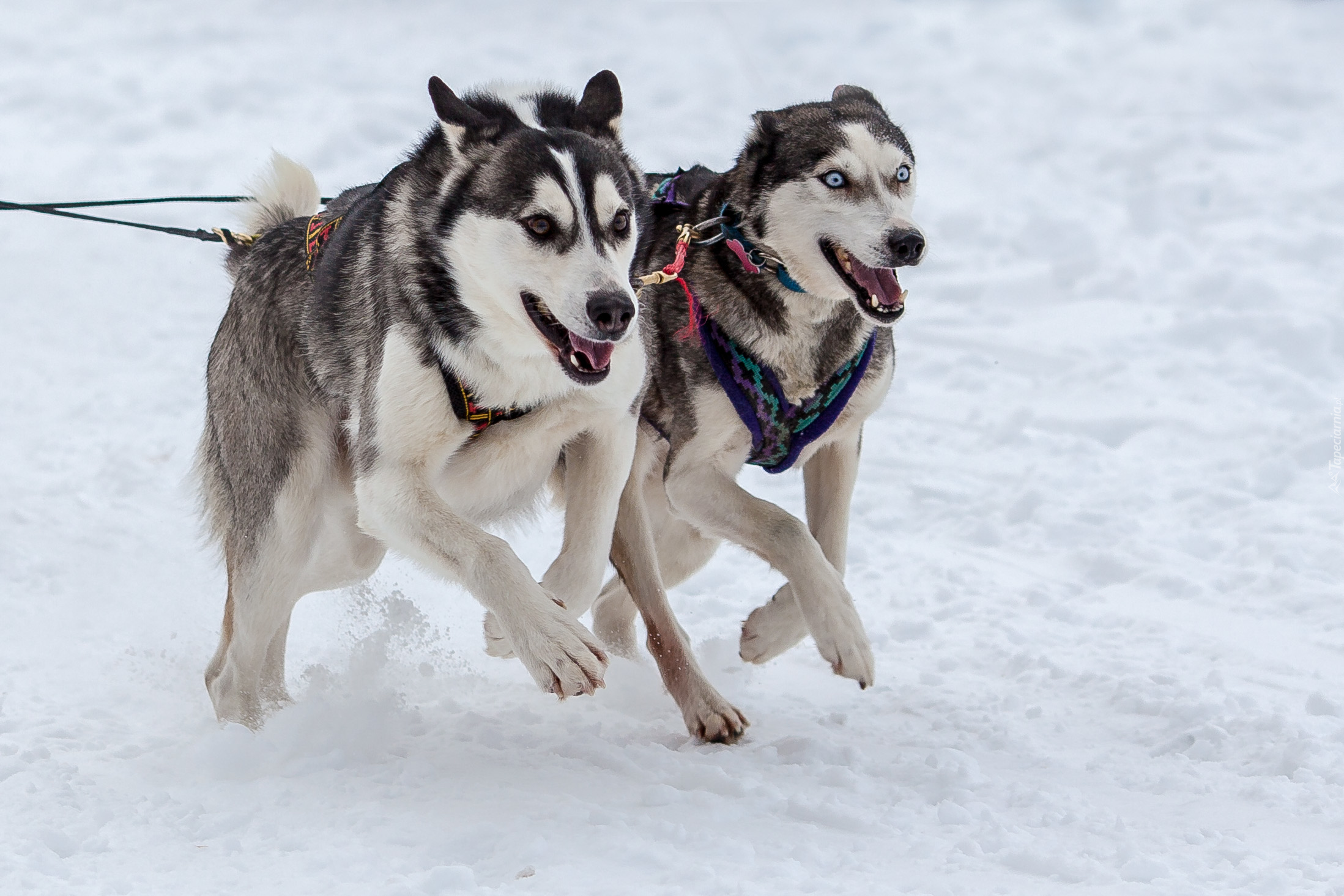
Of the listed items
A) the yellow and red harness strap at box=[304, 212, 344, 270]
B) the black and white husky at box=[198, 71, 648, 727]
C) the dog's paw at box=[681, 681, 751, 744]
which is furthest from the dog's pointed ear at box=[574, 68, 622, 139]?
the dog's paw at box=[681, 681, 751, 744]

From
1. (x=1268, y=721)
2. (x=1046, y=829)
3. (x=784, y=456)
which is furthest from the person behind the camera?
(x=784, y=456)

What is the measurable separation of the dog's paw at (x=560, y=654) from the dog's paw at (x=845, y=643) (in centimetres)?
76

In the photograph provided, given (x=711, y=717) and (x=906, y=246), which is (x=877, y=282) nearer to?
(x=906, y=246)

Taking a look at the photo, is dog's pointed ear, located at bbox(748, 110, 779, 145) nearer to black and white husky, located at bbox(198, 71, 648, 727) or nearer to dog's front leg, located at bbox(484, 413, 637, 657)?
black and white husky, located at bbox(198, 71, 648, 727)

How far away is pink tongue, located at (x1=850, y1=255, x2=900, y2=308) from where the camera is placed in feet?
11.8

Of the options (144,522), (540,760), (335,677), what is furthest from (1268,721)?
(144,522)

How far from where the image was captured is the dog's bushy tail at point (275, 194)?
4270mm

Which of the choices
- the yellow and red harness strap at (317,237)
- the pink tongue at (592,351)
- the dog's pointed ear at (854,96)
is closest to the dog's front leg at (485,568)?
the pink tongue at (592,351)

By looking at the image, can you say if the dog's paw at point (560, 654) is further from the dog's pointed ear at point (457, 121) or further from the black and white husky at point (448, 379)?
the dog's pointed ear at point (457, 121)

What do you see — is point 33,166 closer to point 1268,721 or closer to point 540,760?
point 540,760

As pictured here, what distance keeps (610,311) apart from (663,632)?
3.91 ft

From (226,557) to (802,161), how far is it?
1.99 m

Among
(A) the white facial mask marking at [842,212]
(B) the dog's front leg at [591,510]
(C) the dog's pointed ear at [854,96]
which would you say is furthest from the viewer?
(C) the dog's pointed ear at [854,96]

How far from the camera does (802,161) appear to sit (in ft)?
12.2
